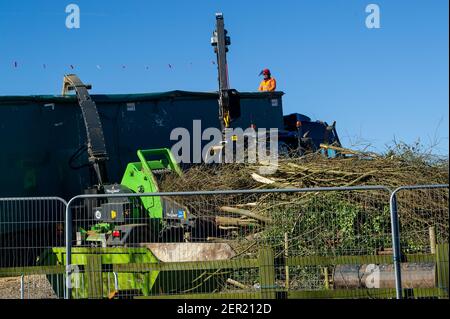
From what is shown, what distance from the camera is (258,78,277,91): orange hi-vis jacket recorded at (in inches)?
720

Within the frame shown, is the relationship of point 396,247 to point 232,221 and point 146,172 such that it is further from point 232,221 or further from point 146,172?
point 146,172

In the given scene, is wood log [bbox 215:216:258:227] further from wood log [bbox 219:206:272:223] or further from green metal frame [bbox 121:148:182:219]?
green metal frame [bbox 121:148:182:219]

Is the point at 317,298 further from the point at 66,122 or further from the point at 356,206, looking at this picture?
the point at 66,122

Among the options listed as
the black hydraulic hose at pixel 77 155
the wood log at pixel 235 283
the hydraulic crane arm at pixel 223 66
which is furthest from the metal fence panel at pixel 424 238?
the black hydraulic hose at pixel 77 155

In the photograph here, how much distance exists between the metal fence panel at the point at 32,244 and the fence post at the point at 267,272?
2.72 metres

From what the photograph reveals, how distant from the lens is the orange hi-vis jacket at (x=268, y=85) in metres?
18.3

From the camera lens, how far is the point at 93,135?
1383 cm

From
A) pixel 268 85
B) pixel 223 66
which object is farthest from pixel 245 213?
pixel 268 85

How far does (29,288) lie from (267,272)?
3.66 meters

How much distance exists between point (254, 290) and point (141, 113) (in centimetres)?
981

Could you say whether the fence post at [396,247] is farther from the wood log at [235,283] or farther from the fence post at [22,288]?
the fence post at [22,288]
